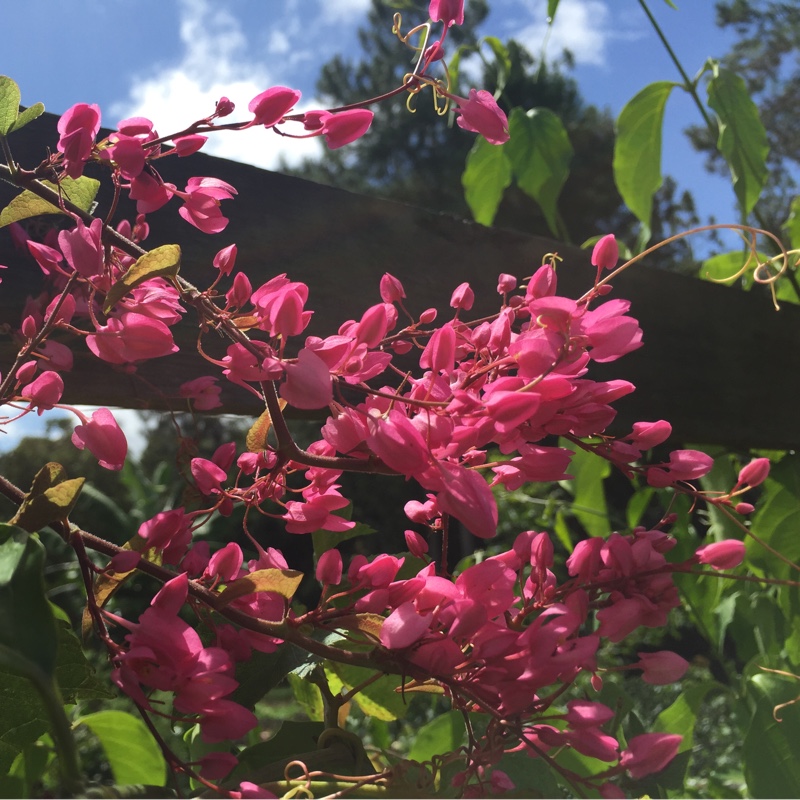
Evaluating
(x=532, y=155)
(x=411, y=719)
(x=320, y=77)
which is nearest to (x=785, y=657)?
(x=532, y=155)

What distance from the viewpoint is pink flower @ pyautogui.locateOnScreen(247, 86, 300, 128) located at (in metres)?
0.25

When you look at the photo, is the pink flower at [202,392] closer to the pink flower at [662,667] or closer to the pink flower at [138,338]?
the pink flower at [138,338]

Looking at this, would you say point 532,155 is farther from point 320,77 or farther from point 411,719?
point 320,77

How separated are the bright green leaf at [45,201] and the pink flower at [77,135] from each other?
1cm

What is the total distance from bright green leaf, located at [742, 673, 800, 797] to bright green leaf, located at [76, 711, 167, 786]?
0.37m

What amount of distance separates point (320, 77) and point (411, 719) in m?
7.79

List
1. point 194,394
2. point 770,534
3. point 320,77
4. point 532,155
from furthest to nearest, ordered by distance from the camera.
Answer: point 320,77 < point 532,155 < point 770,534 < point 194,394

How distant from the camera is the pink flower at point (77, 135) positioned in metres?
0.23

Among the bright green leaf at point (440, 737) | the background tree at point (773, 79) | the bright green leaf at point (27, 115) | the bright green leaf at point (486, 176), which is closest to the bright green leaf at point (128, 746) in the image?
the bright green leaf at point (440, 737)

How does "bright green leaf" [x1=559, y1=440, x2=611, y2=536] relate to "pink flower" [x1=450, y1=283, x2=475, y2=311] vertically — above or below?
below

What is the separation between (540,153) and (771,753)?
1.98 ft

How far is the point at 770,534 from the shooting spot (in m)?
0.63

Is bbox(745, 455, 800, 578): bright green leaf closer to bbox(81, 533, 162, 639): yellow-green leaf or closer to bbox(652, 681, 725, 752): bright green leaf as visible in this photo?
bbox(652, 681, 725, 752): bright green leaf

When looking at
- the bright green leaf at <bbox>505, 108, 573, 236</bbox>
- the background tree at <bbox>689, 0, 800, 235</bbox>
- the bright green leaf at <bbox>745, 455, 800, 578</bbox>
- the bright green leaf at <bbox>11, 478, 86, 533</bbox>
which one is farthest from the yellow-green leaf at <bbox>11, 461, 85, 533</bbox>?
the background tree at <bbox>689, 0, 800, 235</bbox>
